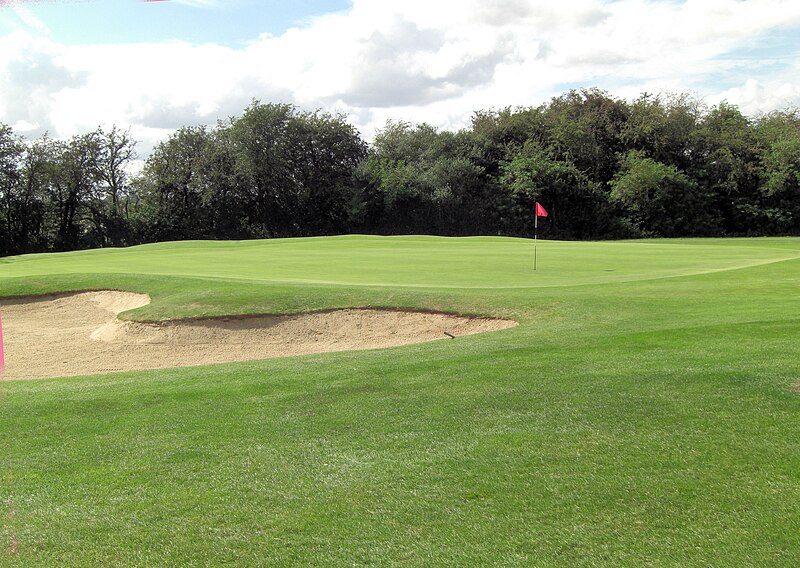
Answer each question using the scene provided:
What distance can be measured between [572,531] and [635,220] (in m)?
53.5

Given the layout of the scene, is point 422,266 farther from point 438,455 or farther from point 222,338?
point 438,455

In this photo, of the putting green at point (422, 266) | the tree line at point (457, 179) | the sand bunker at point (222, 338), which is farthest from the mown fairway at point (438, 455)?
the tree line at point (457, 179)

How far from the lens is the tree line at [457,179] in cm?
5228

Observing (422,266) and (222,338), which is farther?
(422,266)

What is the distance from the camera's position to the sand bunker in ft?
38.5

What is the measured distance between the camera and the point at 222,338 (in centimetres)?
1277

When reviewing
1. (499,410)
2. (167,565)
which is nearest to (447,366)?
(499,410)

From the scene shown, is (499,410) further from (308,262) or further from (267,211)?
(267,211)

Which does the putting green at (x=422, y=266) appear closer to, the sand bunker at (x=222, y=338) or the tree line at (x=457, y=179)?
the sand bunker at (x=222, y=338)

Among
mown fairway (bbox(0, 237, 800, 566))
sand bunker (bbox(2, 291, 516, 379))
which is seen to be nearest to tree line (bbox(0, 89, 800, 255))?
sand bunker (bbox(2, 291, 516, 379))

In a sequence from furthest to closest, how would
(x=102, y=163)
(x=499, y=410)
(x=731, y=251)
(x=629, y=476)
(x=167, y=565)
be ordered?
(x=102, y=163) → (x=731, y=251) → (x=499, y=410) → (x=629, y=476) → (x=167, y=565)

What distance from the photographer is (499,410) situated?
6.12 m

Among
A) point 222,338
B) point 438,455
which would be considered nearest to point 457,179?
point 222,338

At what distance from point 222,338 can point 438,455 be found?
851 centimetres
